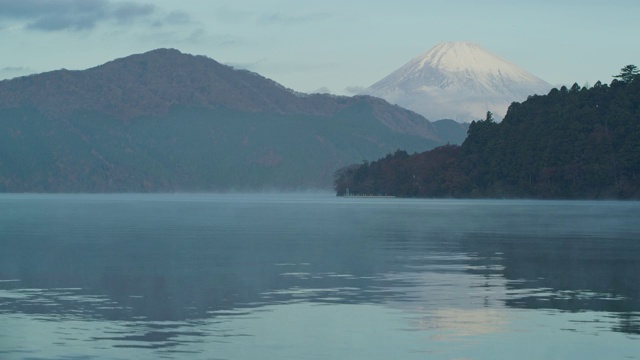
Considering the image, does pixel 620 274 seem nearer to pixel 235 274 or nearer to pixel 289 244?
pixel 235 274

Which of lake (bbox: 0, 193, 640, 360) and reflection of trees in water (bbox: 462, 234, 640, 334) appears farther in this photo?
reflection of trees in water (bbox: 462, 234, 640, 334)

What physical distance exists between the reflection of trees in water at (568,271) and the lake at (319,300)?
9 cm

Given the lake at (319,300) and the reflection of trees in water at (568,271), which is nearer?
the lake at (319,300)

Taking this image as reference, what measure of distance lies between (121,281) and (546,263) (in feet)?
66.3

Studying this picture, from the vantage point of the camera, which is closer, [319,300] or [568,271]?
[319,300]

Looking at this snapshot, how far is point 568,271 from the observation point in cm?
4525

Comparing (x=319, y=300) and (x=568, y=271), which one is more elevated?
(x=568, y=271)

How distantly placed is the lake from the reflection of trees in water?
9 cm

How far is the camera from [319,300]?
34875 millimetres

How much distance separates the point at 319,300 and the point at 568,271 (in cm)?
1480

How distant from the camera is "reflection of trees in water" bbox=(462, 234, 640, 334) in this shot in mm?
33688

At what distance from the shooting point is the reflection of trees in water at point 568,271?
33688 millimetres

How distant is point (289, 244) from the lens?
65812mm

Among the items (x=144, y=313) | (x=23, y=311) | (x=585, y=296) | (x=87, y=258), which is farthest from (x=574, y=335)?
(x=87, y=258)
